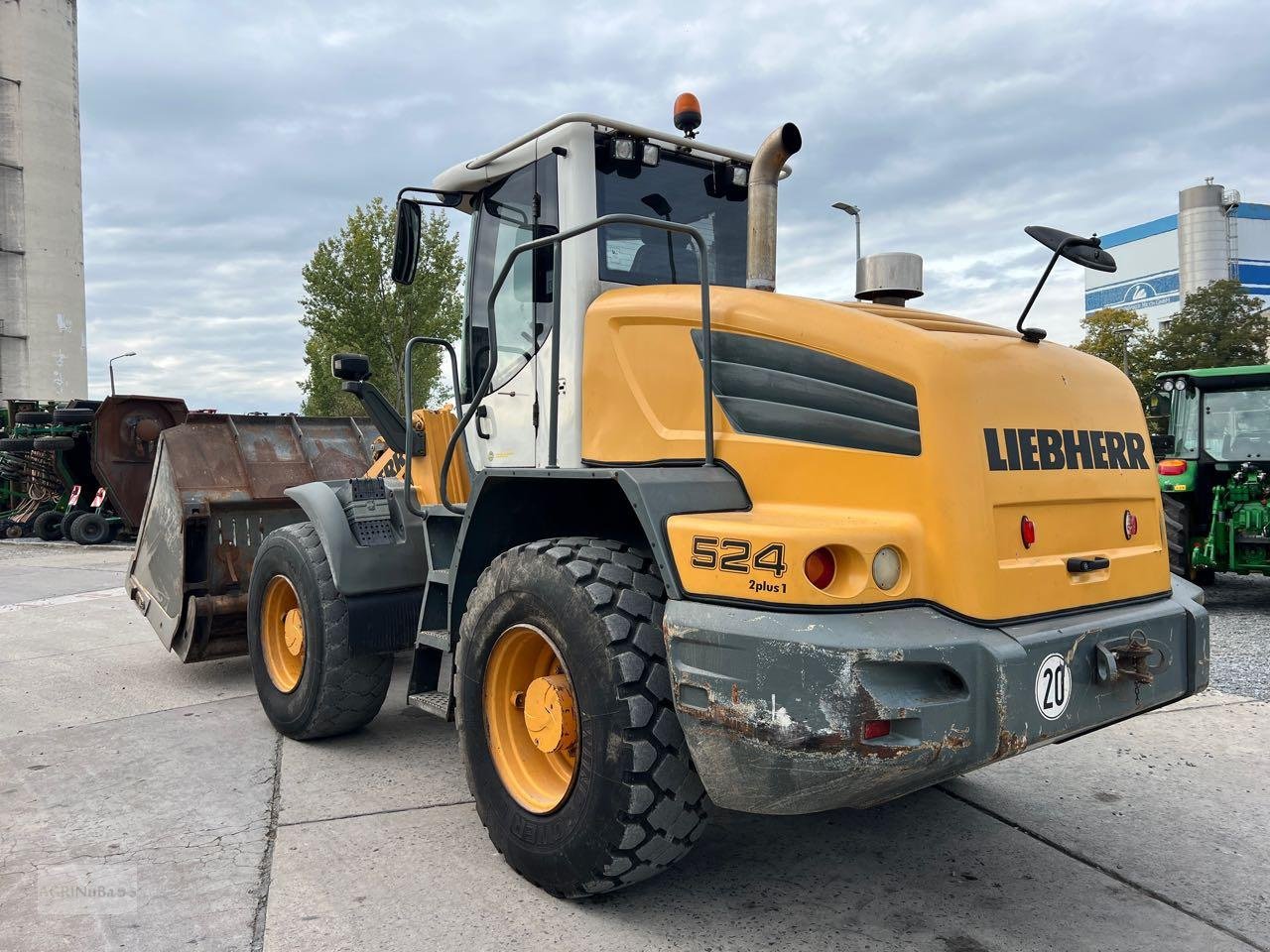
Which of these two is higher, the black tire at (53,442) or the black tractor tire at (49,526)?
the black tire at (53,442)

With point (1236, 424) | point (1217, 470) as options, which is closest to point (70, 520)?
point (1217, 470)

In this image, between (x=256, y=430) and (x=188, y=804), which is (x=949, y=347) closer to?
(x=188, y=804)

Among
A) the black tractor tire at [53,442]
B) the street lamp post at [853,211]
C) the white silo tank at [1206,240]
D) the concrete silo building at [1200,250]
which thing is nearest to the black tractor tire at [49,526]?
the black tractor tire at [53,442]

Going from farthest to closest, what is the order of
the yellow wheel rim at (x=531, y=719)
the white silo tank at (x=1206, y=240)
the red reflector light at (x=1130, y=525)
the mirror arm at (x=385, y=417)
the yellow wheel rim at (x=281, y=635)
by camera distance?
the white silo tank at (x=1206, y=240)
the yellow wheel rim at (x=281, y=635)
the mirror arm at (x=385, y=417)
the red reflector light at (x=1130, y=525)
the yellow wheel rim at (x=531, y=719)

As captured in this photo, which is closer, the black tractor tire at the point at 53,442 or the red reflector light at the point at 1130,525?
the red reflector light at the point at 1130,525

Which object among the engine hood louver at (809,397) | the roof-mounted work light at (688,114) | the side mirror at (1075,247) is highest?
the roof-mounted work light at (688,114)

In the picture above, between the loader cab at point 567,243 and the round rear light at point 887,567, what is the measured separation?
4.20 feet

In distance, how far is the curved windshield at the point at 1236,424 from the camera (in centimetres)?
919

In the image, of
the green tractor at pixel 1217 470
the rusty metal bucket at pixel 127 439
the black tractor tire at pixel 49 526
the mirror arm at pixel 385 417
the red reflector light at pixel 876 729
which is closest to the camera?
the red reflector light at pixel 876 729

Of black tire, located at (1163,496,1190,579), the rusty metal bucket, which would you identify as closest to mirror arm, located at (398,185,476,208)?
black tire, located at (1163,496,1190,579)

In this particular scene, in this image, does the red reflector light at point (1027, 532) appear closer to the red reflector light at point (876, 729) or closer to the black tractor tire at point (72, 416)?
the red reflector light at point (876, 729)

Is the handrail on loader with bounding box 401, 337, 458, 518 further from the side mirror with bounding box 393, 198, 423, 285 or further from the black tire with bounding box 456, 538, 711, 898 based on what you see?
the black tire with bounding box 456, 538, 711, 898

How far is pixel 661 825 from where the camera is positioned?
2.92 metres

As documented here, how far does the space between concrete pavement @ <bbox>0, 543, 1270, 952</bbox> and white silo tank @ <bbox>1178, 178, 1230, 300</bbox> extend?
73.0 metres
